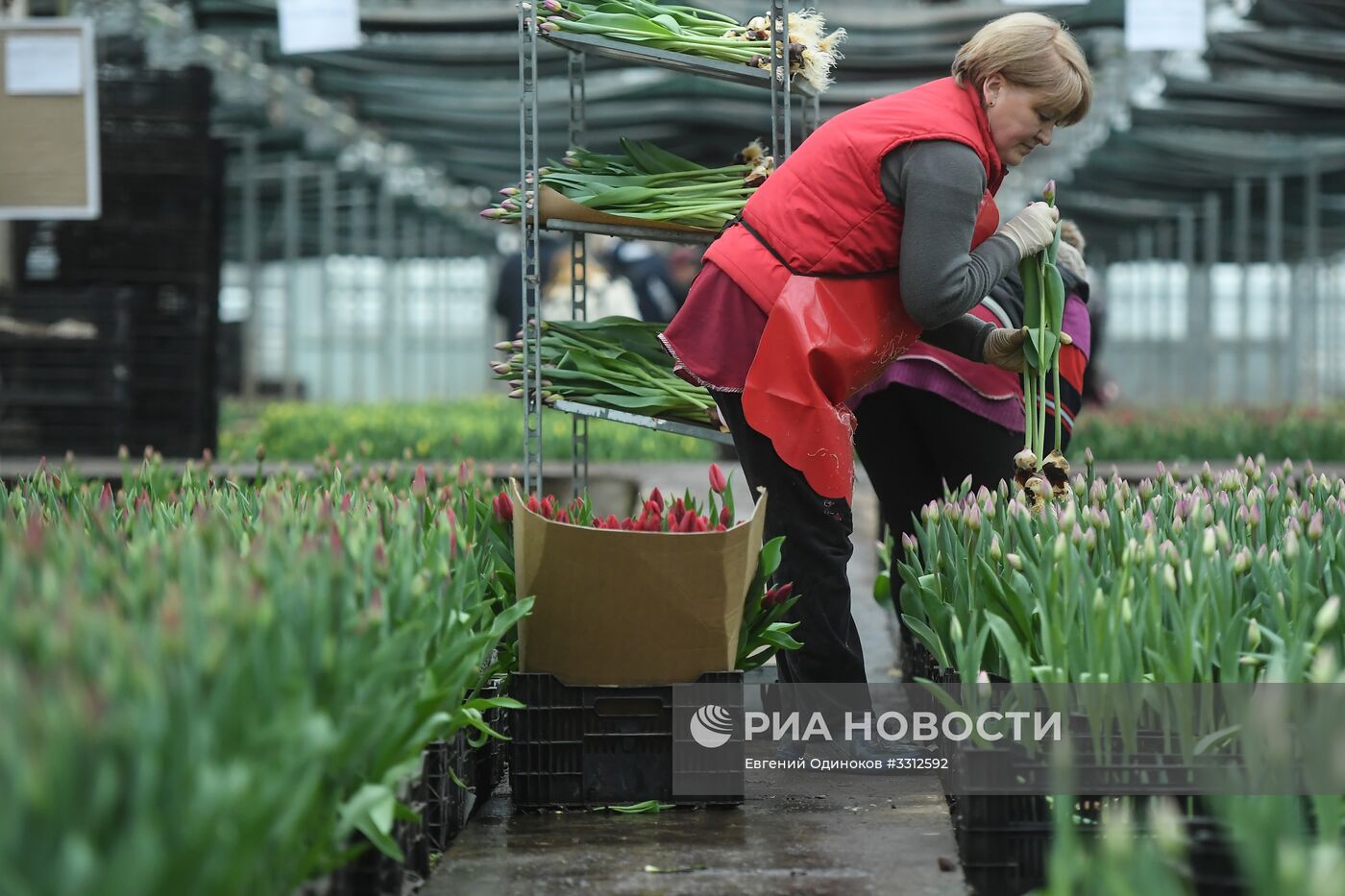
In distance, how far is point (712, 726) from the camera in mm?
2873

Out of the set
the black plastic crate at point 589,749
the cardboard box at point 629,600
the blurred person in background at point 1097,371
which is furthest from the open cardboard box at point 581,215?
the blurred person in background at point 1097,371

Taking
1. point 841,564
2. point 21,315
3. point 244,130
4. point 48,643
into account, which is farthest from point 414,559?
point 244,130

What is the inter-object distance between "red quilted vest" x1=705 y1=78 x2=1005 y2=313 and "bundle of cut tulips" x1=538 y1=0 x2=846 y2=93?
0.65m

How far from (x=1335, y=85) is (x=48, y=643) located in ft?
36.4

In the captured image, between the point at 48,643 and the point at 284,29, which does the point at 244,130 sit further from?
the point at 48,643

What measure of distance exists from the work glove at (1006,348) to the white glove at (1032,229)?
17cm

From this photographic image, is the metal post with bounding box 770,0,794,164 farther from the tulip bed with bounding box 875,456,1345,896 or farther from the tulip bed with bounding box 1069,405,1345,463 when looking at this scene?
the tulip bed with bounding box 1069,405,1345,463

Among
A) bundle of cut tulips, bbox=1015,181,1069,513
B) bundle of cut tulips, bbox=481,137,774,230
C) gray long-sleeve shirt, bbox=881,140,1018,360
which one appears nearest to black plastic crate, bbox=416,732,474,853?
gray long-sleeve shirt, bbox=881,140,1018,360

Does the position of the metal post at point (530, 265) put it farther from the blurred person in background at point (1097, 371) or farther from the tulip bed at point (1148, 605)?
the blurred person in background at point (1097, 371)

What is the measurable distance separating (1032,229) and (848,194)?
17.3 inches

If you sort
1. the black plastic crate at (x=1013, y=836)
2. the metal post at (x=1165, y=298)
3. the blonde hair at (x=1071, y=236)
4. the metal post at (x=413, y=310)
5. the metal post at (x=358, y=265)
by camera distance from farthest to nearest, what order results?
1. the metal post at (x=413, y=310)
2. the metal post at (x=1165, y=298)
3. the metal post at (x=358, y=265)
4. the blonde hair at (x=1071, y=236)
5. the black plastic crate at (x=1013, y=836)

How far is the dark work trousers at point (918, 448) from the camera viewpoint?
3.75m

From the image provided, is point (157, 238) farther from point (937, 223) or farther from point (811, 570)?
point (937, 223)

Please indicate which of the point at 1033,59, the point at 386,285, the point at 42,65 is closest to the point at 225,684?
the point at 1033,59
